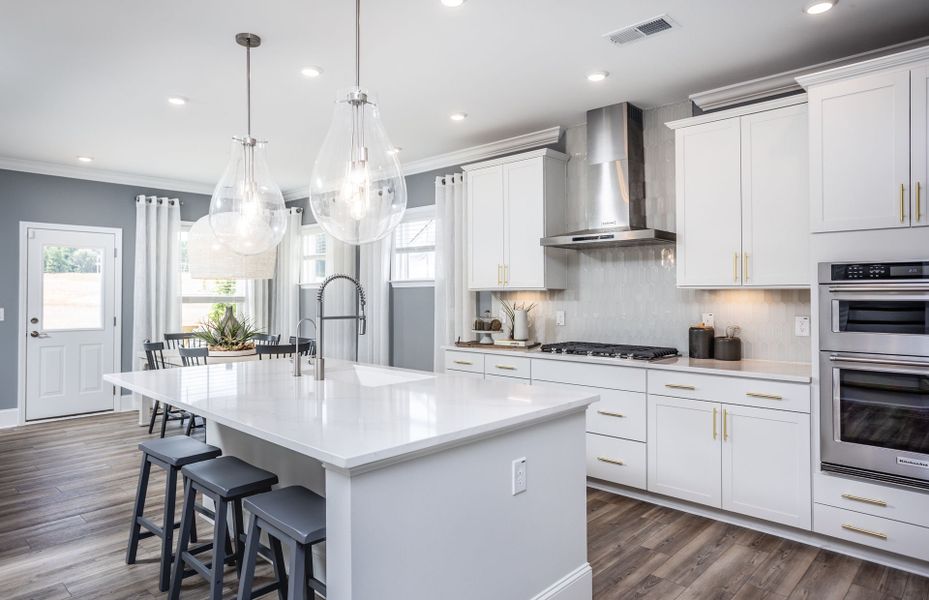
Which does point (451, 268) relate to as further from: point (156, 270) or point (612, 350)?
point (156, 270)

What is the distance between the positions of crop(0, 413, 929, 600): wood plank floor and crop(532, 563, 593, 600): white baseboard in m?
0.16

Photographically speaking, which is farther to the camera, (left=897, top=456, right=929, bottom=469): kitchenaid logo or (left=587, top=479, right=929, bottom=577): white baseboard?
A: (left=587, top=479, right=929, bottom=577): white baseboard

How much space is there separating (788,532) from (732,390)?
2.59 ft

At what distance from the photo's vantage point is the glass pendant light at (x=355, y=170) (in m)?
2.21

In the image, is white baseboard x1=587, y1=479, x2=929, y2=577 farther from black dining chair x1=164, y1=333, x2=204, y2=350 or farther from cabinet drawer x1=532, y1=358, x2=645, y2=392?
black dining chair x1=164, y1=333, x2=204, y2=350

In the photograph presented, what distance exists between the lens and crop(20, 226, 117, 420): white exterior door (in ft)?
19.5

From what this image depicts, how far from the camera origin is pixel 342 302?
21.1 feet

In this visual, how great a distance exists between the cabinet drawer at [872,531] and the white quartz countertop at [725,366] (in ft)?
2.21

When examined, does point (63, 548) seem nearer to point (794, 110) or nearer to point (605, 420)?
point (605, 420)

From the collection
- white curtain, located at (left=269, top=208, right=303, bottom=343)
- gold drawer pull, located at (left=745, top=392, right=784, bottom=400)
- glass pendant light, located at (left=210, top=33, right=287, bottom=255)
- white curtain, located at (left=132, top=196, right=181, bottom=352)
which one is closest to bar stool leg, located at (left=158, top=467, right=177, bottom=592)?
glass pendant light, located at (left=210, top=33, right=287, bottom=255)

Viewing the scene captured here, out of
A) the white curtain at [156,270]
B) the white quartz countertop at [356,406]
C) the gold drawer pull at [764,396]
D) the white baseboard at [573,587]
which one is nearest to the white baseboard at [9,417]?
the white curtain at [156,270]

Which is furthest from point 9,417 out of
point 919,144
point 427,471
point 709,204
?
point 919,144

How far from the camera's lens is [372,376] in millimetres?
2877

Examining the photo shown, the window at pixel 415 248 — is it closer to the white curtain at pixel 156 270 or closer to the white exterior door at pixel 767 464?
the white curtain at pixel 156 270
